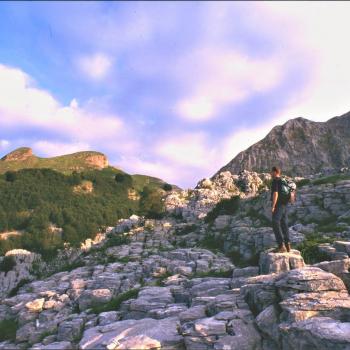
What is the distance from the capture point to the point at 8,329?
21.9 m

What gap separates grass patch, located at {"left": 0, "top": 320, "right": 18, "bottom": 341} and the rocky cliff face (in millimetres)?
113702

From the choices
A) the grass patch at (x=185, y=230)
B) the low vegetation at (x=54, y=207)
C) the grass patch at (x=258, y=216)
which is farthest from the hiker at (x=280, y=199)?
the low vegetation at (x=54, y=207)

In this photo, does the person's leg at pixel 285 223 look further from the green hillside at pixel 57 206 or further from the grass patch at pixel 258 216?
the green hillside at pixel 57 206

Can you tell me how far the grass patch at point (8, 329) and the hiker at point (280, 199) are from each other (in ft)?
49.5

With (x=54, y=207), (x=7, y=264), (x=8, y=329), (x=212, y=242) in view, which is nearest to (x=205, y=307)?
(x=8, y=329)

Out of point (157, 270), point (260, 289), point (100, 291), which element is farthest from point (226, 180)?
point (260, 289)

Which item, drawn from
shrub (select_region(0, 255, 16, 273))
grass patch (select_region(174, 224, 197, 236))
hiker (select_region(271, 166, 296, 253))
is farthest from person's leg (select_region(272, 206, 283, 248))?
shrub (select_region(0, 255, 16, 273))

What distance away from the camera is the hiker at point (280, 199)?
Answer: 649 inches

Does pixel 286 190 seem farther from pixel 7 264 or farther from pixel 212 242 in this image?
pixel 7 264

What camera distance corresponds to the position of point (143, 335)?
12.3 m

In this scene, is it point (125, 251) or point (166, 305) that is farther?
point (125, 251)

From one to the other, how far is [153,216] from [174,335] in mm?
61051

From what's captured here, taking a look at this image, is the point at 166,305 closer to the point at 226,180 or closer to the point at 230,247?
the point at 230,247

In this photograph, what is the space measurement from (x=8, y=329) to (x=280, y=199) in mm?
17598
